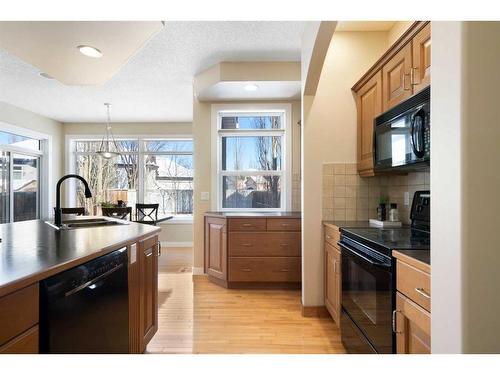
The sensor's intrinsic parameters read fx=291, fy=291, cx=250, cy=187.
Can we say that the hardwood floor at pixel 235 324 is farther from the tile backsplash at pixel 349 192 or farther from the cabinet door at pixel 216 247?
the tile backsplash at pixel 349 192

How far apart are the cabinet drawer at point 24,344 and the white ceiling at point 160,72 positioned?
2.62 m

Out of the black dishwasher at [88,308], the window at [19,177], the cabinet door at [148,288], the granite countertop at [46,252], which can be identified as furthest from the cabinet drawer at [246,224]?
the window at [19,177]

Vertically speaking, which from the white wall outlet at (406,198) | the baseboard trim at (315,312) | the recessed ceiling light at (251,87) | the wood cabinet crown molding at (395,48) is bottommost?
the baseboard trim at (315,312)

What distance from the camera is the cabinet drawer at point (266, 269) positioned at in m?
3.42

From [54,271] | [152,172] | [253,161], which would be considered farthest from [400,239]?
[152,172]

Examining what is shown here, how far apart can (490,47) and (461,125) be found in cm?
19

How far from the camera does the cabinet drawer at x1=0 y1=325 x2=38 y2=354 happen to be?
82 cm

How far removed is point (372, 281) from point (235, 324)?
1401 mm

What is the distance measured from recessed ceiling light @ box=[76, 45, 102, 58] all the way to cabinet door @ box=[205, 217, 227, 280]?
222 cm

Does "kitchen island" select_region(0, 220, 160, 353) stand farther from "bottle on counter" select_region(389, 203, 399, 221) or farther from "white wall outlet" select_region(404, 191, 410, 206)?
"white wall outlet" select_region(404, 191, 410, 206)

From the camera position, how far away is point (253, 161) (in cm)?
431

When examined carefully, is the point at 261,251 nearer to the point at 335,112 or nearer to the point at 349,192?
the point at 349,192

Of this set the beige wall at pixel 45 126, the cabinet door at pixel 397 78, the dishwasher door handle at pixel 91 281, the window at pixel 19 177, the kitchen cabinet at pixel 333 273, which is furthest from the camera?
the window at pixel 19 177

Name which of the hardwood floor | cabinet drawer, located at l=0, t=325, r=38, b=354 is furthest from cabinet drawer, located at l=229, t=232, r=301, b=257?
cabinet drawer, located at l=0, t=325, r=38, b=354
